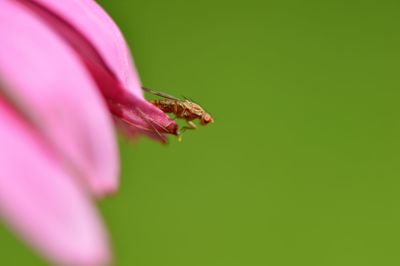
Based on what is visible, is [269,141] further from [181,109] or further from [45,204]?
[45,204]

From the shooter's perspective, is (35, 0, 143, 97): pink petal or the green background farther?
the green background

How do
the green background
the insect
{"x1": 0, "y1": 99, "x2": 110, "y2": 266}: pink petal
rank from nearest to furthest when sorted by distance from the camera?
{"x1": 0, "y1": 99, "x2": 110, "y2": 266}: pink petal → the insect → the green background

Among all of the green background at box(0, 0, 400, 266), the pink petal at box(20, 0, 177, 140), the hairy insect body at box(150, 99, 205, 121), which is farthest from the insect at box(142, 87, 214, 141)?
the green background at box(0, 0, 400, 266)

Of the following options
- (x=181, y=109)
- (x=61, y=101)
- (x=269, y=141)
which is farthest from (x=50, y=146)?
(x=269, y=141)

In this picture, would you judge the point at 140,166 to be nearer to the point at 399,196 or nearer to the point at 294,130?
the point at 294,130

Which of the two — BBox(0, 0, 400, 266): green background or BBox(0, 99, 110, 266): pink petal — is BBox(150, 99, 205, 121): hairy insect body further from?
BBox(0, 0, 400, 266): green background

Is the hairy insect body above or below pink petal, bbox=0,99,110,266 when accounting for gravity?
above

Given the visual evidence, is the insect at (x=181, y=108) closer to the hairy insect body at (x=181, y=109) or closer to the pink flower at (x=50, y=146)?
the hairy insect body at (x=181, y=109)
